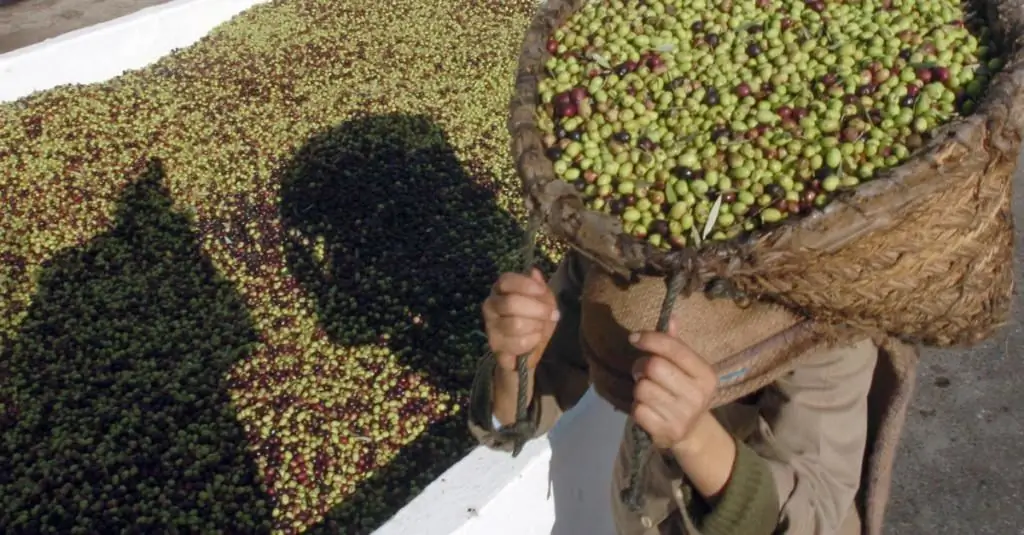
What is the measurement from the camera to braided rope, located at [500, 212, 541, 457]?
188 cm

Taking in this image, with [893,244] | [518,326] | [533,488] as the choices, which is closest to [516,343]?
[518,326]

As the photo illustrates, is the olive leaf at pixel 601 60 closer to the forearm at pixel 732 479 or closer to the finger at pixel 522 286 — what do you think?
the finger at pixel 522 286

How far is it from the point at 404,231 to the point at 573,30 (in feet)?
10.5

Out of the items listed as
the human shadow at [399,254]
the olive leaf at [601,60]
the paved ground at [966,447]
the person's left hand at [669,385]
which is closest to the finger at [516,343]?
the person's left hand at [669,385]

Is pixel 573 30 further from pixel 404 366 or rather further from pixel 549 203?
pixel 404 366

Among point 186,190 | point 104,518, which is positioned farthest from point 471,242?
point 104,518

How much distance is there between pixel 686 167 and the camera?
1924 millimetres

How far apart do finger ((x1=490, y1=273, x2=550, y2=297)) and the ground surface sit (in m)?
3.01

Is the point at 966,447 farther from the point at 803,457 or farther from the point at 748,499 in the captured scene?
the point at 748,499

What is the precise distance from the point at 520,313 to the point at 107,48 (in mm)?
6783

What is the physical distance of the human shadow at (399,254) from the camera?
13.4 feet

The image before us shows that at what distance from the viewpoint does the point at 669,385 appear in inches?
64.6

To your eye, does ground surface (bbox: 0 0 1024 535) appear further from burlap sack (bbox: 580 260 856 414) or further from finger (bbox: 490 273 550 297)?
finger (bbox: 490 273 550 297)

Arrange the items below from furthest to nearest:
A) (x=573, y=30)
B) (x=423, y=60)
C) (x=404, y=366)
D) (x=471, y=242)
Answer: (x=423, y=60), (x=471, y=242), (x=404, y=366), (x=573, y=30)
